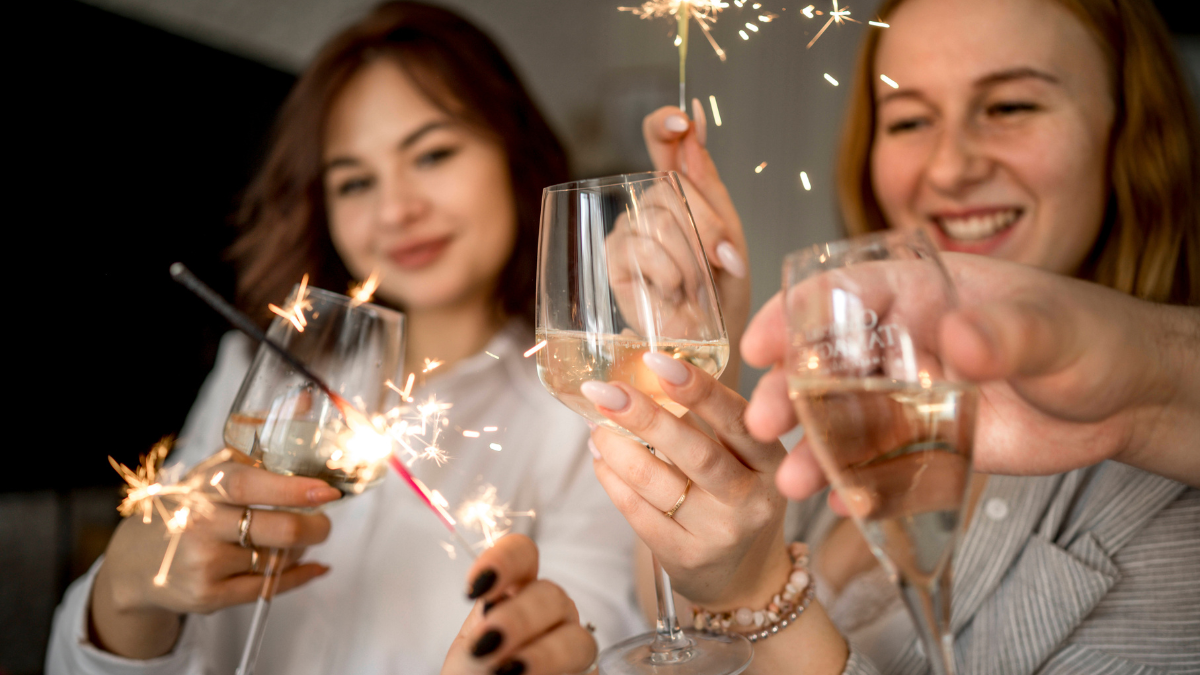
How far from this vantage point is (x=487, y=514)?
1396 millimetres

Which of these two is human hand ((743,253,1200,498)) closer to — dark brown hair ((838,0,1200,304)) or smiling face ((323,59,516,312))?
dark brown hair ((838,0,1200,304))

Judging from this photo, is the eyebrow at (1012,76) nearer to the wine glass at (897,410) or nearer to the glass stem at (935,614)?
the wine glass at (897,410)

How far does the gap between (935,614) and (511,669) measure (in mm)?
398

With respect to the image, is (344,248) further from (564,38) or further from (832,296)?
(832,296)

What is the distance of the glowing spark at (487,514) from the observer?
1330mm

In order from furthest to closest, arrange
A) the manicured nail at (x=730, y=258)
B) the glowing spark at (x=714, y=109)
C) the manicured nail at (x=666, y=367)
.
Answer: the glowing spark at (x=714, y=109), the manicured nail at (x=730, y=258), the manicured nail at (x=666, y=367)

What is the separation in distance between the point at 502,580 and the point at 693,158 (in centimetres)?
56

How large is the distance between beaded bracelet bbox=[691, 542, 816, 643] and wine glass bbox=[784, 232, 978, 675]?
0.35 metres

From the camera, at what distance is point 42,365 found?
1.10m

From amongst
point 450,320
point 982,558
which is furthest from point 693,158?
point 450,320

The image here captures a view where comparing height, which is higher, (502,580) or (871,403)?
(871,403)

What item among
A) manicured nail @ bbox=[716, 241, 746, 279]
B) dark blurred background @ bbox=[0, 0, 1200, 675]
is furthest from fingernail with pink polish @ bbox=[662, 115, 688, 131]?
dark blurred background @ bbox=[0, 0, 1200, 675]

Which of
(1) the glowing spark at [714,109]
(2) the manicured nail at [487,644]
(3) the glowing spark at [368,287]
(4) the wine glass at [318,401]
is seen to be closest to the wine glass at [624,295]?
(2) the manicured nail at [487,644]

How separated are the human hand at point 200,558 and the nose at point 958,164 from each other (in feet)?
3.16
